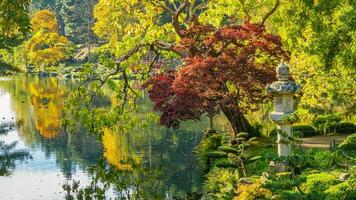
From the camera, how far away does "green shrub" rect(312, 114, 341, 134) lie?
1063 inches

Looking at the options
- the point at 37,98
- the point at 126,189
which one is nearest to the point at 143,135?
the point at 126,189

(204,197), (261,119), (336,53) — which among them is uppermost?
(336,53)

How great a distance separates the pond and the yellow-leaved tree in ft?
Result: 154

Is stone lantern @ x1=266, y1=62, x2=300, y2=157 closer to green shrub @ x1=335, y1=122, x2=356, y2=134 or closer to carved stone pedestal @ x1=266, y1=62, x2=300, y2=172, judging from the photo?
carved stone pedestal @ x1=266, y1=62, x2=300, y2=172

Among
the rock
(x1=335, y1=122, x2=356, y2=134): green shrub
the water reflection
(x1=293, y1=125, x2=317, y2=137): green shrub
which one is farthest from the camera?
the water reflection

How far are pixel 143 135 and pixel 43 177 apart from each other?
10874 millimetres

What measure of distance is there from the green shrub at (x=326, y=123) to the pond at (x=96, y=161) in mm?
6308

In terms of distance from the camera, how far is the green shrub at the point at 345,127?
2677 centimetres

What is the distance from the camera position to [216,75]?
21188 millimetres

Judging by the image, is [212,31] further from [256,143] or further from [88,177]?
[88,177]

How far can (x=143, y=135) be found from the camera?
3294cm

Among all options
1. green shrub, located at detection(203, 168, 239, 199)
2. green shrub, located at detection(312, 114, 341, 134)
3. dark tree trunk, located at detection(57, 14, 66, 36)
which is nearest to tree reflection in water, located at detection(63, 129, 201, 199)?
green shrub, located at detection(203, 168, 239, 199)

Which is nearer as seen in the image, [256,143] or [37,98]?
[256,143]

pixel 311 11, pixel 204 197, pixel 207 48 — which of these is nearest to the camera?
pixel 204 197
